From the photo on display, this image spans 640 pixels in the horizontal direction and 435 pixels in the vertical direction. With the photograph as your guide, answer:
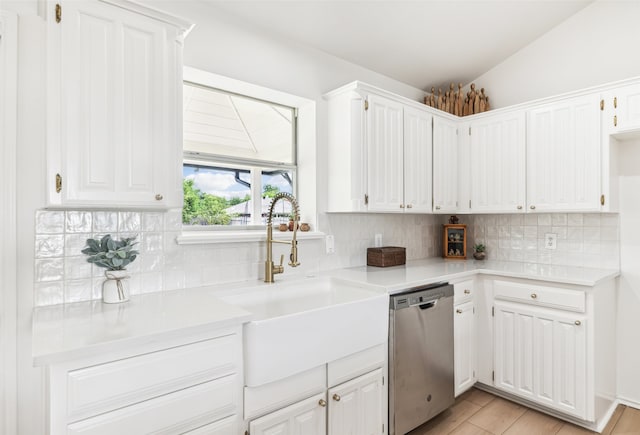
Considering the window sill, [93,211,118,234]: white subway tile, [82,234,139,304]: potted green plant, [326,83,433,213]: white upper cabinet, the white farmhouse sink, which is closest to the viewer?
the white farmhouse sink

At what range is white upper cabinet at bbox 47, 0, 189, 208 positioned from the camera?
139 cm

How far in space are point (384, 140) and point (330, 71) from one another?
677 mm

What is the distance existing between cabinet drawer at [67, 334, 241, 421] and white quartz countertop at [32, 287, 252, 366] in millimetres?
64

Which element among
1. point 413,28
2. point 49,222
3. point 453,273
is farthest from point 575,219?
point 49,222

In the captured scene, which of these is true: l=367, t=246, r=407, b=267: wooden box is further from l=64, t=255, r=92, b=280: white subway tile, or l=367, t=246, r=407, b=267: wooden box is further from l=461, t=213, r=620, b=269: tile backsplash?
l=64, t=255, r=92, b=280: white subway tile

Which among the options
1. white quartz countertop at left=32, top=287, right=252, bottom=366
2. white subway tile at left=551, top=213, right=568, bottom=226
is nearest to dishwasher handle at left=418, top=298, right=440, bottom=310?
white quartz countertop at left=32, top=287, right=252, bottom=366

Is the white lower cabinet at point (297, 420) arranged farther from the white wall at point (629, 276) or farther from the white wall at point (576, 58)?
the white wall at point (576, 58)

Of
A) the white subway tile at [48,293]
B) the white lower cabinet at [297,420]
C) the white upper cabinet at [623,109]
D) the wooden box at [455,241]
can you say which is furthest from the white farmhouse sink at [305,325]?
the white upper cabinet at [623,109]

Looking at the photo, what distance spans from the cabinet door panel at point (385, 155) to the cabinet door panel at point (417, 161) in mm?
78

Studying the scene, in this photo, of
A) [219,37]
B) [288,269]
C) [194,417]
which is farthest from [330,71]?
[194,417]

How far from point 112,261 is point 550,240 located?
3255 millimetres

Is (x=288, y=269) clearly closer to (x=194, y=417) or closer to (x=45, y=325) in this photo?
(x=194, y=417)

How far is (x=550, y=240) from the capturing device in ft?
10.0

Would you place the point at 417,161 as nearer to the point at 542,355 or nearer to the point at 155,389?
the point at 542,355
